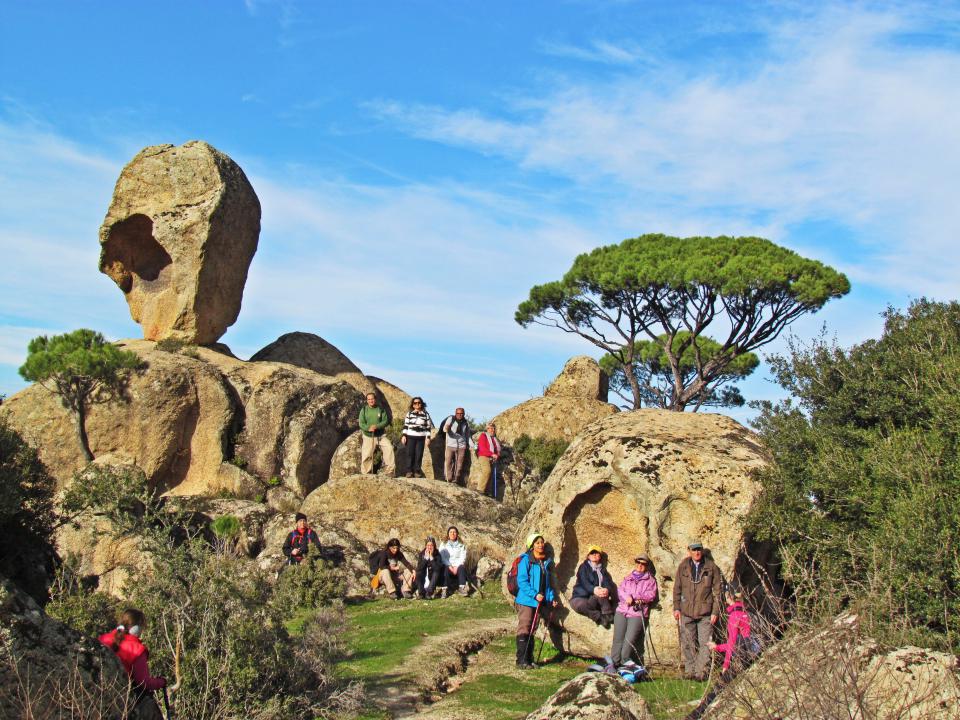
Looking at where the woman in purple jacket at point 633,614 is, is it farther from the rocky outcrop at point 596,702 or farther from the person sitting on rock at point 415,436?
the person sitting on rock at point 415,436

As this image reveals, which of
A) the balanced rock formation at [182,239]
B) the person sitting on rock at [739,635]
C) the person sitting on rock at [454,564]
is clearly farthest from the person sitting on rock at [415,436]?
the person sitting on rock at [739,635]

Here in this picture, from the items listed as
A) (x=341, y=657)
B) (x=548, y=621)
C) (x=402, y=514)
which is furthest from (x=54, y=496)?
(x=548, y=621)

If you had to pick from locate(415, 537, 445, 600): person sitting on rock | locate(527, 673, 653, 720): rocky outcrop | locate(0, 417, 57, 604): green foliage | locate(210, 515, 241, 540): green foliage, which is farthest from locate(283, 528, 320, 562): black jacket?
locate(527, 673, 653, 720): rocky outcrop

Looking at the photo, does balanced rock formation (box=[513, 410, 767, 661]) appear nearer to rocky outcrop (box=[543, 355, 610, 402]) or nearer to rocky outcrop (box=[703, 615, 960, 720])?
rocky outcrop (box=[703, 615, 960, 720])

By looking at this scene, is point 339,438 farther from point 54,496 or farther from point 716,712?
point 716,712

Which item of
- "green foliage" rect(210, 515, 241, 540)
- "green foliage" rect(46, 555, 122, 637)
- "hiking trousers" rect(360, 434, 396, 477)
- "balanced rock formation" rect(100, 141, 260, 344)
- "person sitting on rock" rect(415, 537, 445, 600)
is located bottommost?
"green foliage" rect(46, 555, 122, 637)

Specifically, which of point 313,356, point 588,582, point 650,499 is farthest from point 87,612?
point 313,356

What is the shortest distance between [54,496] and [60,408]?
3.17 m

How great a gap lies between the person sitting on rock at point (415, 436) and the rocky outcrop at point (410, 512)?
3.61ft

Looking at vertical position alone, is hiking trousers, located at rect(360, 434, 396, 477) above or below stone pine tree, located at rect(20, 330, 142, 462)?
below

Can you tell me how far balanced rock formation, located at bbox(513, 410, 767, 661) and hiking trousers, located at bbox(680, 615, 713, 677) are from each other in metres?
0.45

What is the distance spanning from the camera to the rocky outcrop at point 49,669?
7906mm

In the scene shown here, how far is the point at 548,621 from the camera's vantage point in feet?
46.2

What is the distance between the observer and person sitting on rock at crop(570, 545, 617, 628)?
13.5 meters
